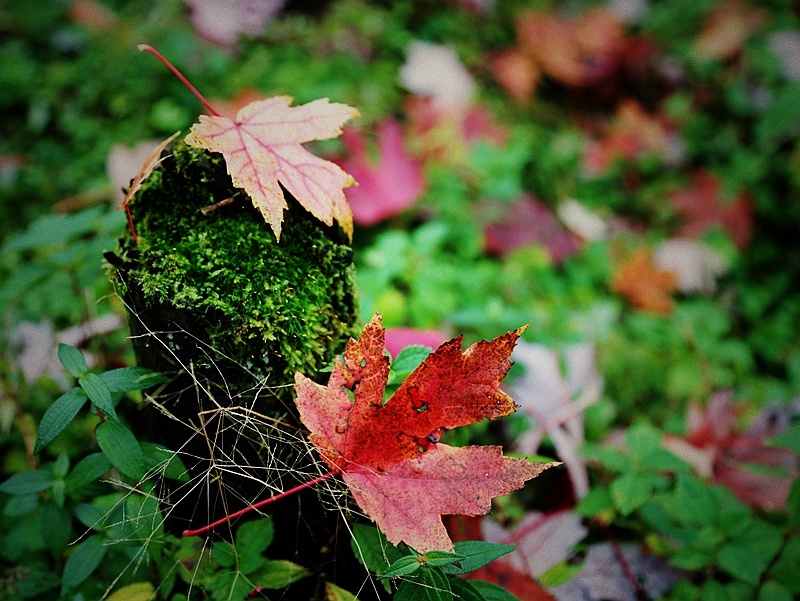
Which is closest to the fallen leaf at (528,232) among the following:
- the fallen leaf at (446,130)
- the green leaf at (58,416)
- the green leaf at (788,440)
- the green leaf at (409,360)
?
the fallen leaf at (446,130)

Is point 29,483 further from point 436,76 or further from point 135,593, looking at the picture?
point 436,76

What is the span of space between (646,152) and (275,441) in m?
2.79

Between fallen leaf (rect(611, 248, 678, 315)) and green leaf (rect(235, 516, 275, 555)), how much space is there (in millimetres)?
1975

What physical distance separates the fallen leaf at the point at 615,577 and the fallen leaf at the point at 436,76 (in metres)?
2.16

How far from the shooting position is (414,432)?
1.00 metres

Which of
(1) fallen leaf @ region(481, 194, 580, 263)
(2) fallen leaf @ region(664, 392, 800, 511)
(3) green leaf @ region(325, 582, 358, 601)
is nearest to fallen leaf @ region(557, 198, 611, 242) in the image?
(1) fallen leaf @ region(481, 194, 580, 263)

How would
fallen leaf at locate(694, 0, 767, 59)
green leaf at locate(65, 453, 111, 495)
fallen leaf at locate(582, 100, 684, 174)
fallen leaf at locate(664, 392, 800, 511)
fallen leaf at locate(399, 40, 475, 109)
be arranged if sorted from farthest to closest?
1. fallen leaf at locate(694, 0, 767, 59)
2. fallen leaf at locate(582, 100, 684, 174)
3. fallen leaf at locate(399, 40, 475, 109)
4. fallen leaf at locate(664, 392, 800, 511)
5. green leaf at locate(65, 453, 111, 495)

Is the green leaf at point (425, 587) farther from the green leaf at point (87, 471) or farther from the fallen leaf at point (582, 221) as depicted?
the fallen leaf at point (582, 221)

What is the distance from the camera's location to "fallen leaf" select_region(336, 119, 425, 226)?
2.29 m

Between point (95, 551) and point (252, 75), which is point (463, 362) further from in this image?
point (252, 75)

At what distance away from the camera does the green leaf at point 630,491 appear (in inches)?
A: 54.9

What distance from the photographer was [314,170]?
42.0 inches

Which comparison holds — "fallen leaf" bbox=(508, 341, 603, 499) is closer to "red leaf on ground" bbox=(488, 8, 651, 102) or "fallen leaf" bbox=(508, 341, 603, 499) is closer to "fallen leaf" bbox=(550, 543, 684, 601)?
"fallen leaf" bbox=(550, 543, 684, 601)

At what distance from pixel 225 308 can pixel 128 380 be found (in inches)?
10.8
